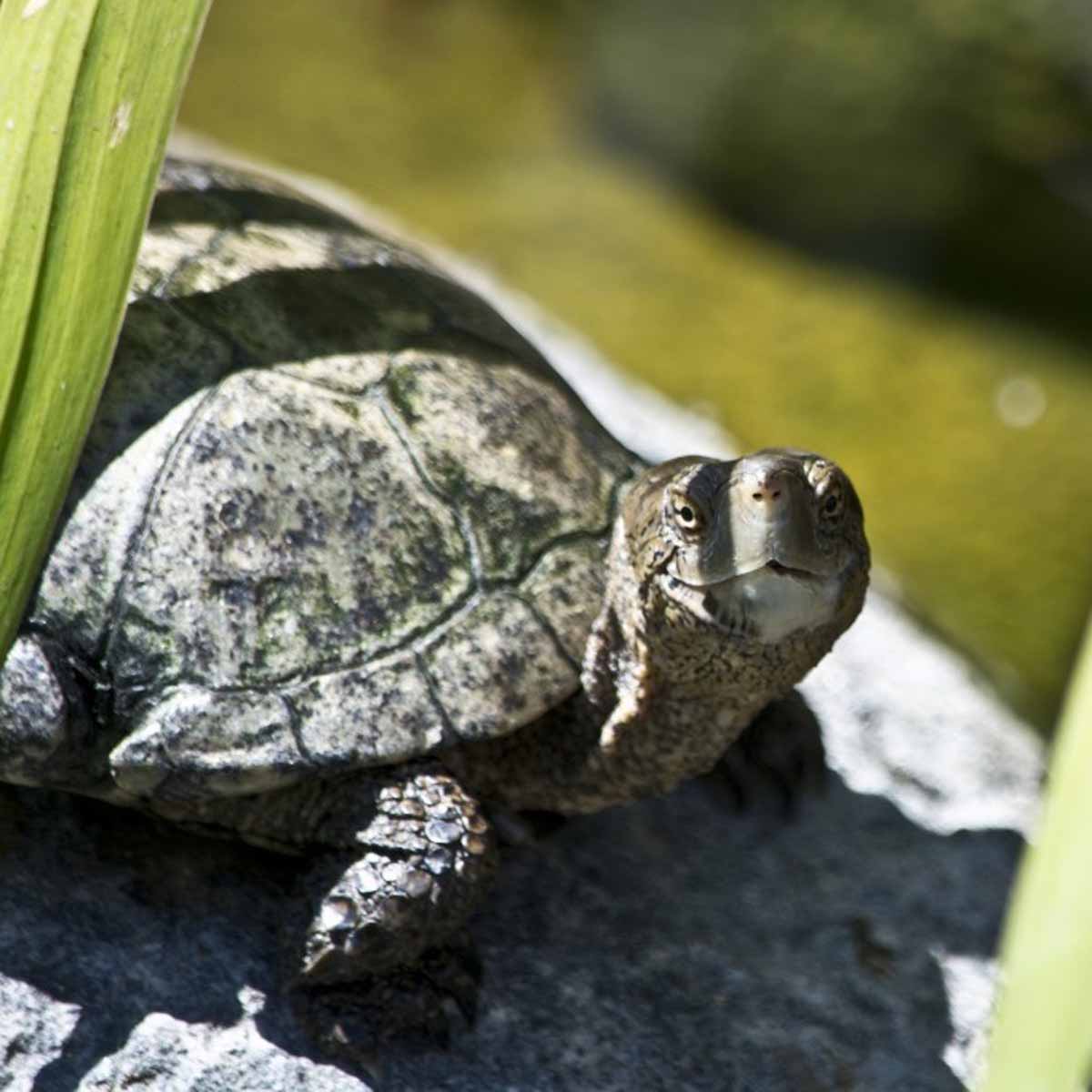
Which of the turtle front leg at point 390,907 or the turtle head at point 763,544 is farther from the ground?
the turtle head at point 763,544

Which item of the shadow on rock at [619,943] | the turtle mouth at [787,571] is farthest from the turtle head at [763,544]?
the shadow on rock at [619,943]

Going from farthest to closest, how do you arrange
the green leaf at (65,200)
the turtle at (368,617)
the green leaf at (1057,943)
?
1. the turtle at (368,617)
2. the green leaf at (65,200)
3. the green leaf at (1057,943)

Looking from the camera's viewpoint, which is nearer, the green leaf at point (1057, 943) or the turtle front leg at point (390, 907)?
the green leaf at point (1057, 943)

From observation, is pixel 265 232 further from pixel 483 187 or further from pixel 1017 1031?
pixel 483 187

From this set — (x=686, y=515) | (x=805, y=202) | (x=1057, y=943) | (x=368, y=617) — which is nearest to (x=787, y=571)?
(x=686, y=515)

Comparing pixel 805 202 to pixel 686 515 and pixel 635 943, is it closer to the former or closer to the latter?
pixel 635 943

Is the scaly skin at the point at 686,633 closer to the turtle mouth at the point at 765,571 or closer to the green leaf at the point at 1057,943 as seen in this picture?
the turtle mouth at the point at 765,571

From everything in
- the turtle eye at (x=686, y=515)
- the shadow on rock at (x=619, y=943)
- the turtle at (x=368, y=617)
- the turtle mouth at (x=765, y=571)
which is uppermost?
the turtle eye at (x=686, y=515)
